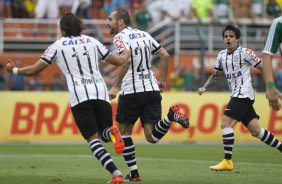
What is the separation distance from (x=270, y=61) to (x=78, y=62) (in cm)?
291

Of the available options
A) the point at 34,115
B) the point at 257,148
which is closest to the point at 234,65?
the point at 257,148

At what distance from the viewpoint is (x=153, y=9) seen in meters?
29.5

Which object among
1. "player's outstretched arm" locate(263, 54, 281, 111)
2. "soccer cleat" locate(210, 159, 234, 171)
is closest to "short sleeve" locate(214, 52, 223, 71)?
"soccer cleat" locate(210, 159, 234, 171)

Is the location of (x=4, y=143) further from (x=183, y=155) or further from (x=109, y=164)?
(x=109, y=164)

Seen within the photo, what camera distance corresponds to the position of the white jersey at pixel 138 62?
42.5 ft

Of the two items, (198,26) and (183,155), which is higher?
Answer: (198,26)

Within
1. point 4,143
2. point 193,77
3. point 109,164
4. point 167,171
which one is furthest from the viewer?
point 193,77

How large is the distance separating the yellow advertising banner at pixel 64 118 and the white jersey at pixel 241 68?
9.48 meters

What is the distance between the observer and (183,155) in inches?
750

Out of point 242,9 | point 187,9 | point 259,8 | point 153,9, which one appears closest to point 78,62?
point 153,9

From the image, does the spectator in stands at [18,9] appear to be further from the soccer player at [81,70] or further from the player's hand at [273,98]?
the player's hand at [273,98]

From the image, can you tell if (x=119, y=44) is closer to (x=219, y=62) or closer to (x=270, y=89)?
(x=219, y=62)

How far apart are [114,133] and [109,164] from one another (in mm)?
421

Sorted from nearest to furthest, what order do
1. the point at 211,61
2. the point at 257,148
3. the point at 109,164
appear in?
the point at 109,164 → the point at 257,148 → the point at 211,61
